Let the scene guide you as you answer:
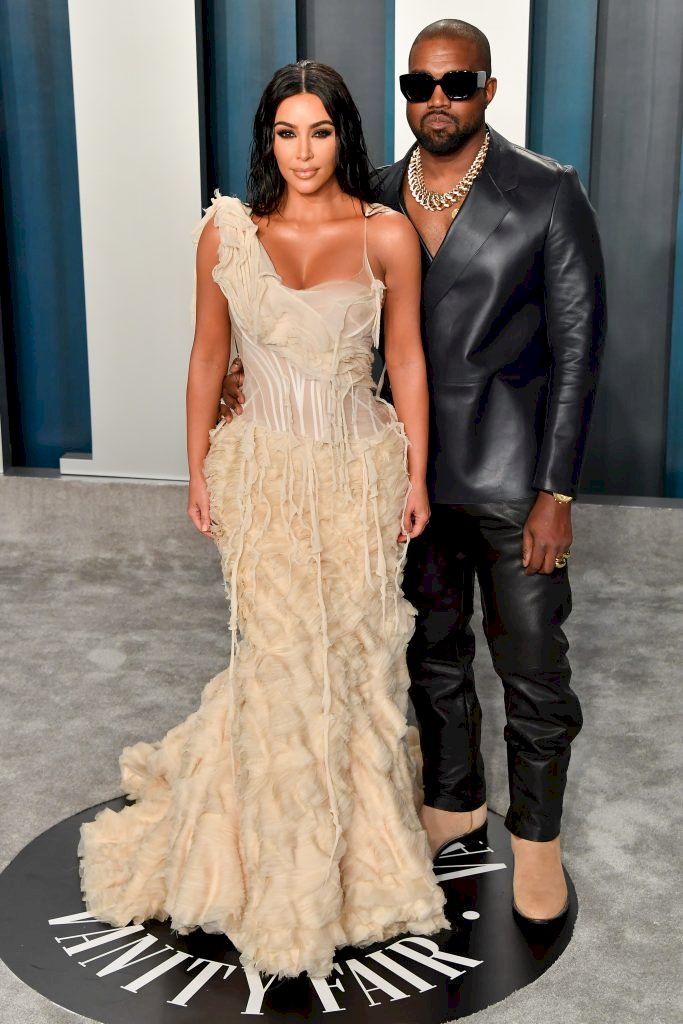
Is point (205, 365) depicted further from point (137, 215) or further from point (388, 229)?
point (137, 215)

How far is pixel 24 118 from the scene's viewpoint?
18.3ft

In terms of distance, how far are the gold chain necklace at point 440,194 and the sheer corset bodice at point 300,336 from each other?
0.57 ft

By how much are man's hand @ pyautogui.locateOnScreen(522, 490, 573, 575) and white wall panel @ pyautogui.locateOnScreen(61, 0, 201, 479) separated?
3.10 meters

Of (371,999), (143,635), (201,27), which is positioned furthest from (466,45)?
(201,27)

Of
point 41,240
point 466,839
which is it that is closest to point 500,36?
point 41,240

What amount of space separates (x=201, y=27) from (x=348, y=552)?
340cm

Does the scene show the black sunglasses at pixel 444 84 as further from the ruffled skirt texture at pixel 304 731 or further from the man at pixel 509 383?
the ruffled skirt texture at pixel 304 731

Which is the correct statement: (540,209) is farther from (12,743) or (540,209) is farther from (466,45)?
(12,743)

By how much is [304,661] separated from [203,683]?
161 cm

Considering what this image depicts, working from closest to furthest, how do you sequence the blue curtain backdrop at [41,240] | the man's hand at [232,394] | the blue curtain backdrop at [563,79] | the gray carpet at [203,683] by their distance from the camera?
the gray carpet at [203,683]
the man's hand at [232,394]
the blue curtain backdrop at [563,79]
the blue curtain backdrop at [41,240]

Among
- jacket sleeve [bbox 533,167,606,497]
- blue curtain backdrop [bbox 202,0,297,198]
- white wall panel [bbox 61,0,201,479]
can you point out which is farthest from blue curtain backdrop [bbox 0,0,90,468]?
jacket sleeve [bbox 533,167,606,497]

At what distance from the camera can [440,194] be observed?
250cm

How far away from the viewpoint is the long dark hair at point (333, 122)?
7.55 ft

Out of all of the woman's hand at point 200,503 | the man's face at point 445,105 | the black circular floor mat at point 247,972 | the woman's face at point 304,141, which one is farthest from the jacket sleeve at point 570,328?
the black circular floor mat at point 247,972
